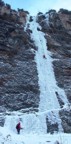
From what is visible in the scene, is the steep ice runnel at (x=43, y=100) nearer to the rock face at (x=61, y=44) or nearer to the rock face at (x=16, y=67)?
the rock face at (x=61, y=44)

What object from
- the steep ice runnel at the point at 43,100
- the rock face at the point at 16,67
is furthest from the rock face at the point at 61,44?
the rock face at the point at 16,67

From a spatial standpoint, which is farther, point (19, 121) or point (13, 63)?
point (13, 63)

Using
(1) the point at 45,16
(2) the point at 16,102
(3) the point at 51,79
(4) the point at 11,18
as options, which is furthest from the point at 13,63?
(1) the point at 45,16

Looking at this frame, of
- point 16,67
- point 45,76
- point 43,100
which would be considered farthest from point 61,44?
point 43,100

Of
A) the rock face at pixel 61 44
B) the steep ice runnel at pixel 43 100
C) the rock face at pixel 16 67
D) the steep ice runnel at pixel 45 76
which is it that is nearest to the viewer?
the steep ice runnel at pixel 43 100

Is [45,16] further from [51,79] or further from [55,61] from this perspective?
[51,79]

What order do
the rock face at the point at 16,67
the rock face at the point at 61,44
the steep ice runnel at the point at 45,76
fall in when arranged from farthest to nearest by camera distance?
1. the rock face at the point at 61,44
2. the steep ice runnel at the point at 45,76
3. the rock face at the point at 16,67

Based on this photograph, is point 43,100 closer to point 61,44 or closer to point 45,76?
point 45,76
